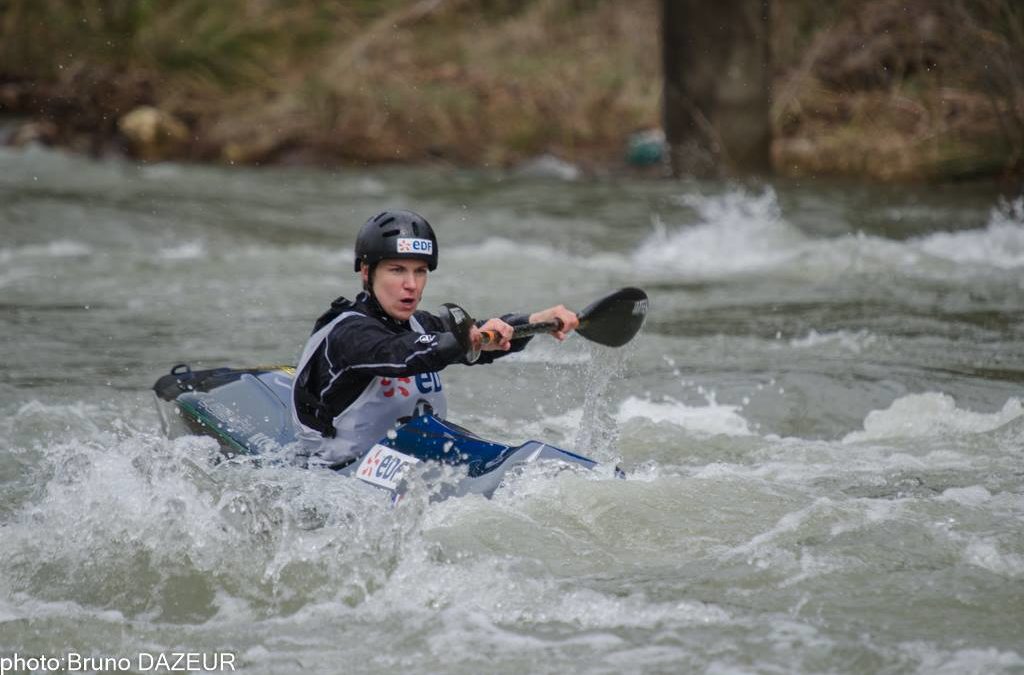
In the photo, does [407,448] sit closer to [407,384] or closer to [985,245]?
[407,384]

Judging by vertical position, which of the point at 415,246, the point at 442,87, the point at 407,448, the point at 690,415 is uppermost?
the point at 442,87

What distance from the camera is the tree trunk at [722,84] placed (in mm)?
15266

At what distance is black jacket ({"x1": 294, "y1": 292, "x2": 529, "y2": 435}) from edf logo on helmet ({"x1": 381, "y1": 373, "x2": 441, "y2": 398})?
0.08m

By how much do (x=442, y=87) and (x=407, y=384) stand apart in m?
13.9

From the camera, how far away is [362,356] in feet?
16.3

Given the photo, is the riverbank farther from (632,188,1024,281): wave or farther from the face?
the face

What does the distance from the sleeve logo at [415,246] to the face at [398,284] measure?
53 millimetres

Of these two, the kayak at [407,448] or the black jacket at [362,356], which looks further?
the kayak at [407,448]

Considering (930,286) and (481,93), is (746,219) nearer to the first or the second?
(930,286)

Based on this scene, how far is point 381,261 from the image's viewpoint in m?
5.07

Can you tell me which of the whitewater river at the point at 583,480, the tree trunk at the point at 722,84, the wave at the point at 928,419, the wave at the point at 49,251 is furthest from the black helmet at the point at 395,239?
the tree trunk at the point at 722,84

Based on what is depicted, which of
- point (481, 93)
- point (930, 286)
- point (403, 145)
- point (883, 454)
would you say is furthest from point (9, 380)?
point (481, 93)

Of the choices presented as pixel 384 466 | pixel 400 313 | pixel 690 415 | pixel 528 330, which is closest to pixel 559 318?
pixel 528 330

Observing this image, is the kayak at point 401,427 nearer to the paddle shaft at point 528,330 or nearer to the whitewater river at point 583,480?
the paddle shaft at point 528,330
